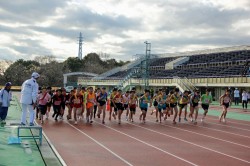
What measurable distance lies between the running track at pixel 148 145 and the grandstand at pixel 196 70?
24.6 metres

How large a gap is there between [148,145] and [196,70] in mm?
44407

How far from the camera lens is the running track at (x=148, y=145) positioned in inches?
363

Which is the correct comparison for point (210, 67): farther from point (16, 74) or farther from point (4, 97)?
point (16, 74)

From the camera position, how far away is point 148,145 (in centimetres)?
1144

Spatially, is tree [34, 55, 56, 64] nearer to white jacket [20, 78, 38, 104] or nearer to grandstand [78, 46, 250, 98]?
grandstand [78, 46, 250, 98]

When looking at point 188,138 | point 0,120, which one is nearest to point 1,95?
point 0,120

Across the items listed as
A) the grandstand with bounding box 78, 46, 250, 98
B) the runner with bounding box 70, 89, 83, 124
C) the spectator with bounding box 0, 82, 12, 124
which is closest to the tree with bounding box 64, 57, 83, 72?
the grandstand with bounding box 78, 46, 250, 98

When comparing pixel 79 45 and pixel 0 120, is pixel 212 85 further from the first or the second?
pixel 79 45

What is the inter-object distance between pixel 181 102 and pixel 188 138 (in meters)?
5.72

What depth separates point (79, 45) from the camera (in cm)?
11438

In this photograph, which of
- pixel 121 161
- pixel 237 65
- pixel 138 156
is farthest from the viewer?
pixel 237 65

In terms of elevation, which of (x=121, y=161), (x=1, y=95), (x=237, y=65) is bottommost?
(x=121, y=161)

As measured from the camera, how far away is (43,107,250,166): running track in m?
9.22

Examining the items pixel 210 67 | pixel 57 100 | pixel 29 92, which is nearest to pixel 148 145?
pixel 29 92
